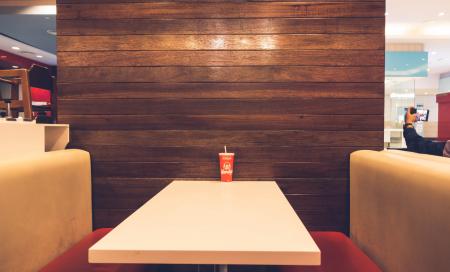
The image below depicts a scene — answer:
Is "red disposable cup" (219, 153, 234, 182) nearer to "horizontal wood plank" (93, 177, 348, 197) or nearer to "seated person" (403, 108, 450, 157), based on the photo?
"horizontal wood plank" (93, 177, 348, 197)

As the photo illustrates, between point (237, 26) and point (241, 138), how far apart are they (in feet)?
2.49

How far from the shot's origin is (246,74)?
2.32 m

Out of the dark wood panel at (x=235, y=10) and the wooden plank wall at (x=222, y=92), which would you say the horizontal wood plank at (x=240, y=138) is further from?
the dark wood panel at (x=235, y=10)

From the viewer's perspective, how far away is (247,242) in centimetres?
100

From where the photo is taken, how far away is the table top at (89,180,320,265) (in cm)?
94

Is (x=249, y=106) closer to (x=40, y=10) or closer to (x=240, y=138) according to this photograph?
(x=240, y=138)

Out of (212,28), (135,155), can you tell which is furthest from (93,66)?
(212,28)

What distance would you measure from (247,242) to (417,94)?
53.8 feet

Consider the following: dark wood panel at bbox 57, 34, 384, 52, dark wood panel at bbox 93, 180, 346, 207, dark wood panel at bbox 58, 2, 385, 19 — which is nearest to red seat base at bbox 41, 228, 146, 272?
dark wood panel at bbox 93, 180, 346, 207

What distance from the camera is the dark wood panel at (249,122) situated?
2336 millimetres

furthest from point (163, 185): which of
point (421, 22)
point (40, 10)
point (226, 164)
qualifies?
point (421, 22)

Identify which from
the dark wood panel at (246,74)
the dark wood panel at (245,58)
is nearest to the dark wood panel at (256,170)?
the dark wood panel at (246,74)

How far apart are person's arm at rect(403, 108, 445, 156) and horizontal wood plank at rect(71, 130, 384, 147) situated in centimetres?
175

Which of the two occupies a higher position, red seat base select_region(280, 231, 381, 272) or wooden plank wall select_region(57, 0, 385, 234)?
wooden plank wall select_region(57, 0, 385, 234)
